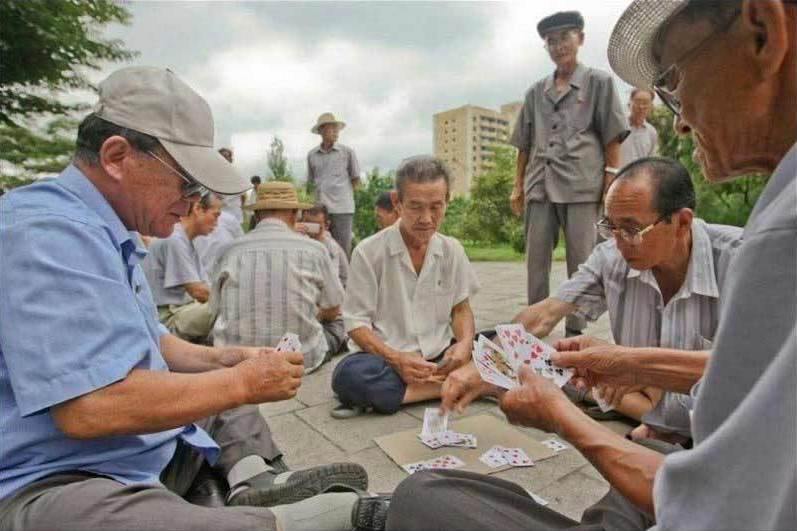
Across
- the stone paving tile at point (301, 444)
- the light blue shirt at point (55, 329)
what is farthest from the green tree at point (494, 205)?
the light blue shirt at point (55, 329)

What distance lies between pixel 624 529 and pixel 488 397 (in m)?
2.03

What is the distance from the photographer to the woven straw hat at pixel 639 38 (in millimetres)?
976

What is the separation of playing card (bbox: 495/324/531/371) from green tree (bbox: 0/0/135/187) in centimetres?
969

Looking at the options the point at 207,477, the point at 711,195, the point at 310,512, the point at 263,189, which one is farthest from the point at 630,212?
the point at 711,195

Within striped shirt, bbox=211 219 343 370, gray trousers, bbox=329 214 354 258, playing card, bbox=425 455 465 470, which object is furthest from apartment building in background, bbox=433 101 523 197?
playing card, bbox=425 455 465 470

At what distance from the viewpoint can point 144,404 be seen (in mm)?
1284

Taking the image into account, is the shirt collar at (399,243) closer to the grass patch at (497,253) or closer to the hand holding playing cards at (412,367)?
the hand holding playing cards at (412,367)

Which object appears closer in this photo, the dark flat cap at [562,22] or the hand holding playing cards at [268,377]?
the hand holding playing cards at [268,377]

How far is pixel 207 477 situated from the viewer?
1903 mm

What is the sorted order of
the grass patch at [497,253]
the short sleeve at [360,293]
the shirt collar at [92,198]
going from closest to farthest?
1. the shirt collar at [92,198]
2. the short sleeve at [360,293]
3. the grass patch at [497,253]

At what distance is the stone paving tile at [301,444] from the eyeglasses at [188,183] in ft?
4.64

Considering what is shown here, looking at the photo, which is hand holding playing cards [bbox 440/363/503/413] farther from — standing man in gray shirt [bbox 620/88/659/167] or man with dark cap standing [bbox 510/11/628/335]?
standing man in gray shirt [bbox 620/88/659/167]

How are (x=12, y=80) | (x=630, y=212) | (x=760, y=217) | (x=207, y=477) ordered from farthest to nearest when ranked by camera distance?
(x=12, y=80) < (x=630, y=212) < (x=207, y=477) < (x=760, y=217)

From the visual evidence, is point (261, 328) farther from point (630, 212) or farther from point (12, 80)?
point (12, 80)
